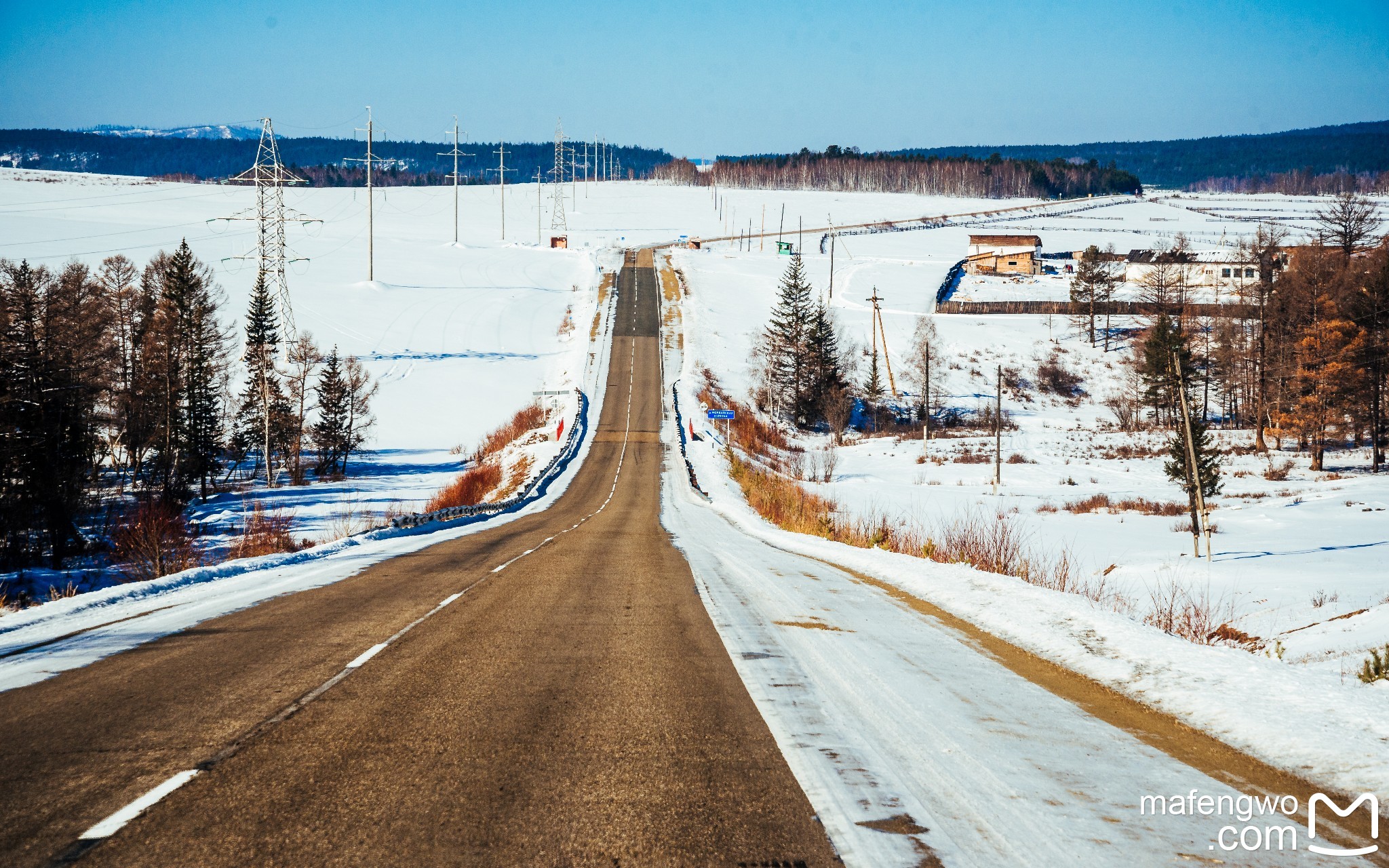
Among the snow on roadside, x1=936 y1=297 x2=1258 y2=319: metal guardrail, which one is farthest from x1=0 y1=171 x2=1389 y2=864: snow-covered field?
x1=936 y1=297 x2=1258 y2=319: metal guardrail

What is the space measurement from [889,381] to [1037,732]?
82.8 metres

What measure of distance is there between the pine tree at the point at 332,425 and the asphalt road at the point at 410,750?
159 ft

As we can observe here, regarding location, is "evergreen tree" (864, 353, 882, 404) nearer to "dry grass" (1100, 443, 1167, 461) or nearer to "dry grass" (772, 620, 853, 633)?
"dry grass" (1100, 443, 1167, 461)

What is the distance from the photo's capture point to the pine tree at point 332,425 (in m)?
54.9

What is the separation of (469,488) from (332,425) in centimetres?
1752

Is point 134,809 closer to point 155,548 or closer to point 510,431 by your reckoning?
point 155,548

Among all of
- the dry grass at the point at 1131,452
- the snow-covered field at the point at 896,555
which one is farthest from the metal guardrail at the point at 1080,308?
the dry grass at the point at 1131,452

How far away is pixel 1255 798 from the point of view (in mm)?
4887

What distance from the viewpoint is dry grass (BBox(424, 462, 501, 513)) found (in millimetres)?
38281

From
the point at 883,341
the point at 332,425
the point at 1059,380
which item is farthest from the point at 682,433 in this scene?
the point at 1059,380

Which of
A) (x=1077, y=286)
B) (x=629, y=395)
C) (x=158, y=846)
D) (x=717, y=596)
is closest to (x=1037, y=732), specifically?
(x=158, y=846)

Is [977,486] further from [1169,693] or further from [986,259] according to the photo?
[986,259]

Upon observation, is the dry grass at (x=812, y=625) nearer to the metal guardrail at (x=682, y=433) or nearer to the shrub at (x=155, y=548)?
the shrub at (x=155, y=548)

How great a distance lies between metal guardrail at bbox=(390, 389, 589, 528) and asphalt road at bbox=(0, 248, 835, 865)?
16011 mm
